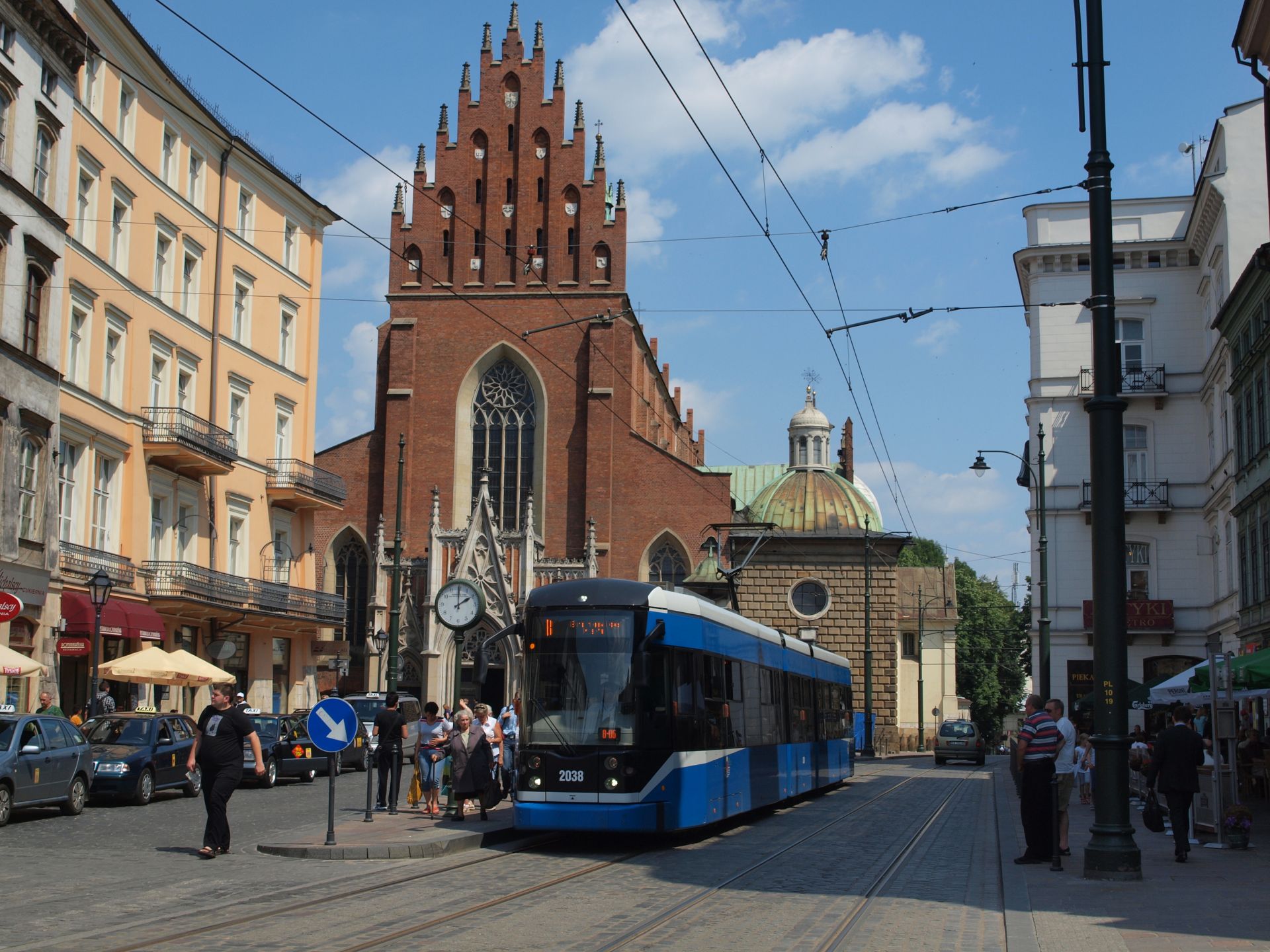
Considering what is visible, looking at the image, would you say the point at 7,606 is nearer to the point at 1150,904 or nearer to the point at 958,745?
the point at 1150,904

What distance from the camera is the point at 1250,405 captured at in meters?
29.1

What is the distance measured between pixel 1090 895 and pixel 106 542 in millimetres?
22674

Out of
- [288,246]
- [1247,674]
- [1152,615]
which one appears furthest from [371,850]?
[1152,615]

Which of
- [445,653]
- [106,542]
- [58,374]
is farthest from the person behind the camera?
[445,653]

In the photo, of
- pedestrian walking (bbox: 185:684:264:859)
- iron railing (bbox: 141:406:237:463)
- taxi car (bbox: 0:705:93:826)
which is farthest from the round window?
pedestrian walking (bbox: 185:684:264:859)

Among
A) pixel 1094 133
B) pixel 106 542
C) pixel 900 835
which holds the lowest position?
pixel 900 835

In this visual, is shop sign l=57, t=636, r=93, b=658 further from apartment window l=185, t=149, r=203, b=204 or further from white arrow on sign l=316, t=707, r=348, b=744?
white arrow on sign l=316, t=707, r=348, b=744

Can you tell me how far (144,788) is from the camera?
2070cm

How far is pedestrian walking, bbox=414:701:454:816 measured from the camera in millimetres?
18172

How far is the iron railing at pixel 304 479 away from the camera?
1437 inches

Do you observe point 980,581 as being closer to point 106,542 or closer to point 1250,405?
point 1250,405

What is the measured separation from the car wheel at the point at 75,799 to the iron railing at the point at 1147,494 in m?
30.1

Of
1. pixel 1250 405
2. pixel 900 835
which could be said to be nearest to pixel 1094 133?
pixel 900 835

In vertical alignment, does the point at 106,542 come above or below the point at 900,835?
above
